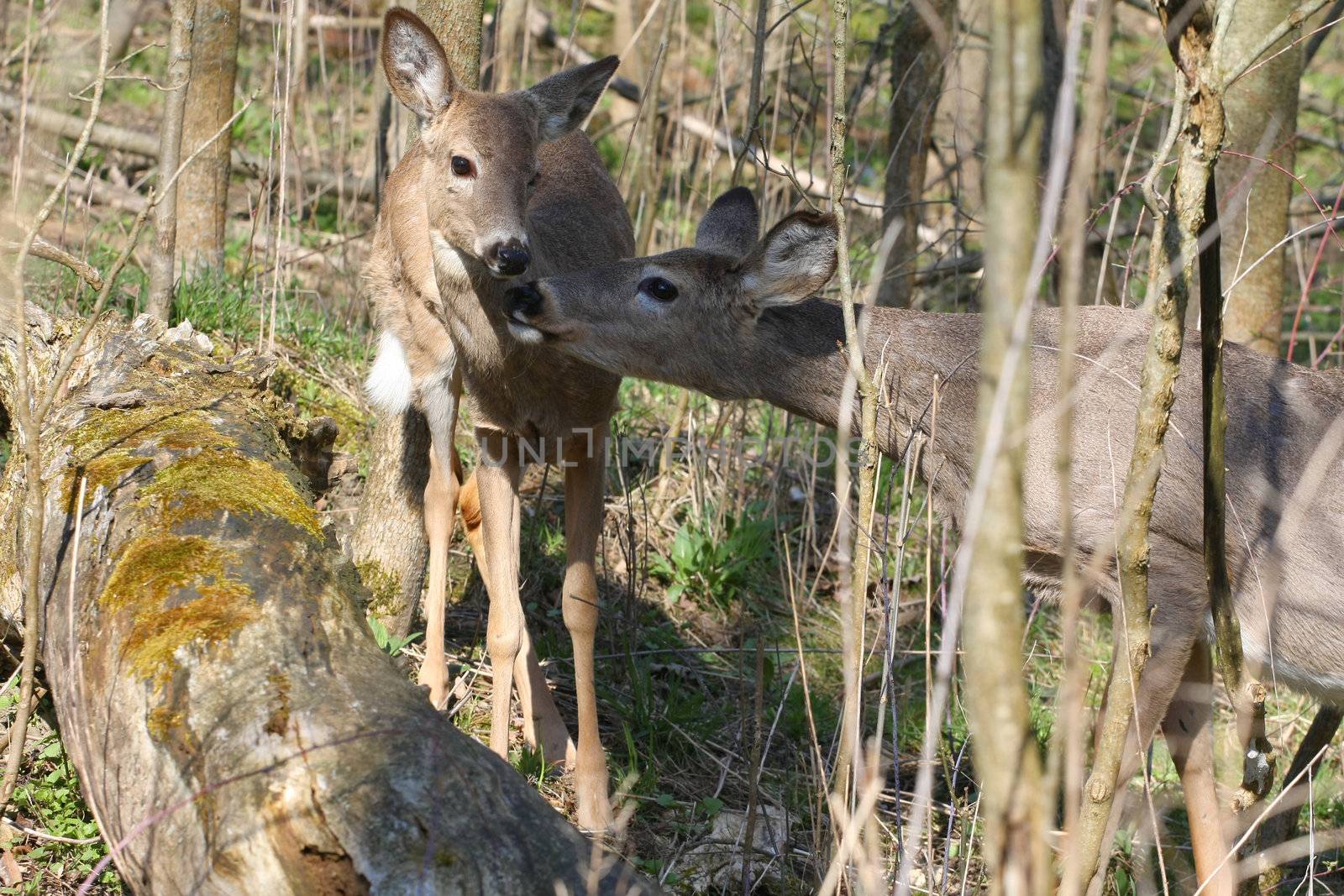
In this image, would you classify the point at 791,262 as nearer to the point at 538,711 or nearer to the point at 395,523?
the point at 538,711

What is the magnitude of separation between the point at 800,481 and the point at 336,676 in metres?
4.15

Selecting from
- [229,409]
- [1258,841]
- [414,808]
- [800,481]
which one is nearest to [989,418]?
[414,808]

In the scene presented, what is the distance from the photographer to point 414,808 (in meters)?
2.37

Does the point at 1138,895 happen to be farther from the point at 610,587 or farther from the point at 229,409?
the point at 229,409

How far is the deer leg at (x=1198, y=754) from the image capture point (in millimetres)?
4484

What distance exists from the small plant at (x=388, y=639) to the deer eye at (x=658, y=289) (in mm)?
1655

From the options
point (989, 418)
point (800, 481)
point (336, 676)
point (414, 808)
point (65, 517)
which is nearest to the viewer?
point (989, 418)

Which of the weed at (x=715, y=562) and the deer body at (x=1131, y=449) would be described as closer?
the deer body at (x=1131, y=449)

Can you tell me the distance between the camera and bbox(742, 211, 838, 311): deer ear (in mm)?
3938

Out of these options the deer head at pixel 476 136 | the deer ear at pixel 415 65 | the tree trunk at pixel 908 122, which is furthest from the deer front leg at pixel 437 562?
the tree trunk at pixel 908 122

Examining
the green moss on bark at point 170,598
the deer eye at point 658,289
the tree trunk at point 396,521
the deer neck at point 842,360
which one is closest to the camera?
the green moss on bark at point 170,598

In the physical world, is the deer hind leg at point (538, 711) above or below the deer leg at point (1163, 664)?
below

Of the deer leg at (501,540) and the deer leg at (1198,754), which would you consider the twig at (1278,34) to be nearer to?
the deer leg at (1198,754)

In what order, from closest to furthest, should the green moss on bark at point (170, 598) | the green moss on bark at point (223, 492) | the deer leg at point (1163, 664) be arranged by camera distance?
the green moss on bark at point (170, 598) → the green moss on bark at point (223, 492) → the deer leg at point (1163, 664)
